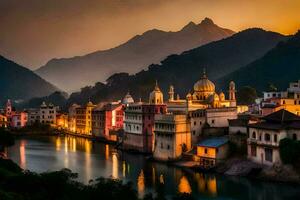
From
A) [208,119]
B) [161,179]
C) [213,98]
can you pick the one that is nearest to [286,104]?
[213,98]

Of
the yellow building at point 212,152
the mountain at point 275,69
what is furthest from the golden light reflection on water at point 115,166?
the mountain at point 275,69

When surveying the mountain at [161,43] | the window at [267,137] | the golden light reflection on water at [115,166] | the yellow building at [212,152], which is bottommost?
the golden light reflection on water at [115,166]

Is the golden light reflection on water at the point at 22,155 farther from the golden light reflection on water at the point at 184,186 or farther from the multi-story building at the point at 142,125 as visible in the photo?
the golden light reflection on water at the point at 184,186

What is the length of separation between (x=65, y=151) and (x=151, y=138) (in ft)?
28.8

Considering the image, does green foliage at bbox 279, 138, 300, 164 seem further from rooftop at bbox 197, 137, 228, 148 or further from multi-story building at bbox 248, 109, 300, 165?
rooftop at bbox 197, 137, 228, 148

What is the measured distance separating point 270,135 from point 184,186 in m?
6.84

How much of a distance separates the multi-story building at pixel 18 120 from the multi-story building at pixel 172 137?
131 ft

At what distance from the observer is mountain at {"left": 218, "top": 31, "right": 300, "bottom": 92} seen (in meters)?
86.6

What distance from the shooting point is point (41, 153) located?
1861 inches

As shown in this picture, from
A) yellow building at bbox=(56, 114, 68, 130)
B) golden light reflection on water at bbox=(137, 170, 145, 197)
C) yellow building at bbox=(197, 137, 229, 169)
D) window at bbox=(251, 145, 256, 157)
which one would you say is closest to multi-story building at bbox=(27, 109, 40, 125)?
yellow building at bbox=(56, 114, 68, 130)

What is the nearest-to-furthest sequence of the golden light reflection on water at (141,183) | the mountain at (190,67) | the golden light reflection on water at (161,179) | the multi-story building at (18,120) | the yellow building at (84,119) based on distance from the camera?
the golden light reflection on water at (141,183)
the golden light reflection on water at (161,179)
the yellow building at (84,119)
the multi-story building at (18,120)
the mountain at (190,67)

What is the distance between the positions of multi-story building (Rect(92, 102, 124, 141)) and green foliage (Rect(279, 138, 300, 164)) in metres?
29.2

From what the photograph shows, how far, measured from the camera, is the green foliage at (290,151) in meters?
31.4

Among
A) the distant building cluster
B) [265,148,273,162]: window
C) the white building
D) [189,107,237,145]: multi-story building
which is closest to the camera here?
[265,148,273,162]: window
